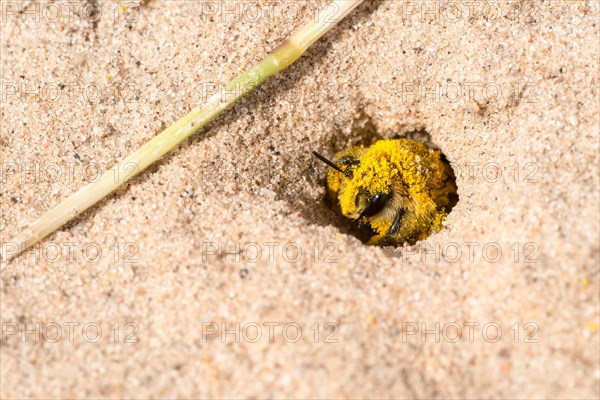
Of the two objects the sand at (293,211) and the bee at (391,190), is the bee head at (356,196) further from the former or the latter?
the sand at (293,211)

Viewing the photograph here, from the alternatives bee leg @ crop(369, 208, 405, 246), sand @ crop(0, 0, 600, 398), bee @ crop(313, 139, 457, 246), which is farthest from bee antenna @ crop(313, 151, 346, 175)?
bee leg @ crop(369, 208, 405, 246)

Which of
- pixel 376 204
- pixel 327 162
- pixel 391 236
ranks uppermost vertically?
pixel 327 162

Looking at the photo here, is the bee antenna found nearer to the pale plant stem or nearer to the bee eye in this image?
the bee eye

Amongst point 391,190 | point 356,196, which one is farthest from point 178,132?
point 391,190

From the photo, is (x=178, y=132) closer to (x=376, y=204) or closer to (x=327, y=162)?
(x=327, y=162)

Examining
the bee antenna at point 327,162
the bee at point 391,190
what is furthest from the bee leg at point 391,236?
the bee antenna at point 327,162

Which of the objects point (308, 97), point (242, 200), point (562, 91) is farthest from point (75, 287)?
point (562, 91)
